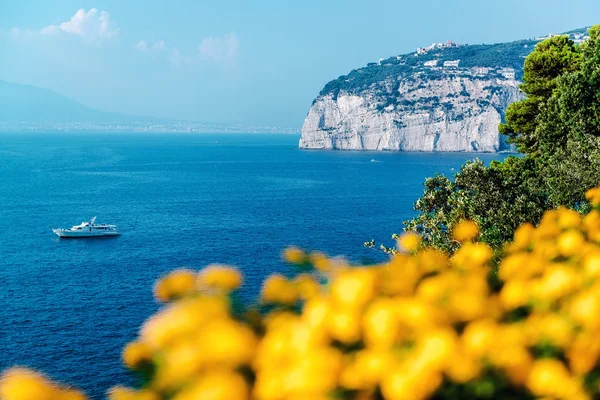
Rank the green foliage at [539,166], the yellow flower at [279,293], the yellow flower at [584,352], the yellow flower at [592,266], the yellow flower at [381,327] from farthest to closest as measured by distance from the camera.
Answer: the green foliage at [539,166], the yellow flower at [279,293], the yellow flower at [592,266], the yellow flower at [584,352], the yellow flower at [381,327]

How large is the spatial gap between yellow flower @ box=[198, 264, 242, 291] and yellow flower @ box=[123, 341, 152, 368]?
43cm

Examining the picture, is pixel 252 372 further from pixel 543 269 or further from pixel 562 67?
pixel 562 67

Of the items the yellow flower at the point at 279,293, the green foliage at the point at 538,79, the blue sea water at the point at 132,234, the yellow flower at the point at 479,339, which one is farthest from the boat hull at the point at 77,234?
the yellow flower at the point at 479,339

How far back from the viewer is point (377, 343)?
2432mm

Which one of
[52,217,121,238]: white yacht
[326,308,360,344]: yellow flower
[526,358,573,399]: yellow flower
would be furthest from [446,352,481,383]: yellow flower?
[52,217,121,238]: white yacht

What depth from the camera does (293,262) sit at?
3.70 m

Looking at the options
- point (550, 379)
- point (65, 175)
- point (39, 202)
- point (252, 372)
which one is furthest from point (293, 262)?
point (65, 175)

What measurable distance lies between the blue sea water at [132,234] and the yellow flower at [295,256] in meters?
0.50

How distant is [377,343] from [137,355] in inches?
46.4

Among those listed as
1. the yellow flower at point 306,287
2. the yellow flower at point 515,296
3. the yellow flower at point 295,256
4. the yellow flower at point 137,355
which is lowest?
the yellow flower at point 137,355

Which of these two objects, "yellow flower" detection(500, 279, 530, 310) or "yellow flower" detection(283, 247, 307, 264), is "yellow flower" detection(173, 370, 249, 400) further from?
"yellow flower" detection(500, 279, 530, 310)

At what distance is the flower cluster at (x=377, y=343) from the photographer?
2287mm

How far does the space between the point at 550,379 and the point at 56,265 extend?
53744mm

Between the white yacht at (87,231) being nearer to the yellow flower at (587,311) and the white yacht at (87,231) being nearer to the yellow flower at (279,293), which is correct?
the yellow flower at (279,293)
